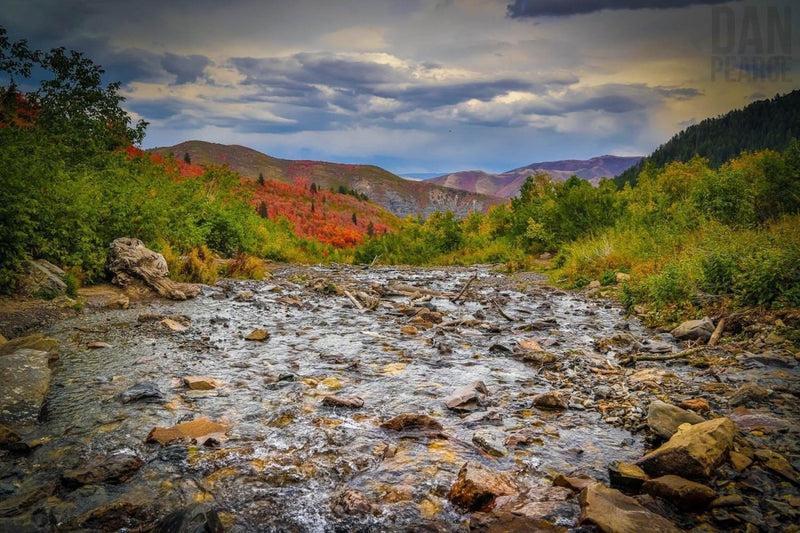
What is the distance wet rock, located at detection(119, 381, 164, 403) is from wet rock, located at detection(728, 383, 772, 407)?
613 centimetres

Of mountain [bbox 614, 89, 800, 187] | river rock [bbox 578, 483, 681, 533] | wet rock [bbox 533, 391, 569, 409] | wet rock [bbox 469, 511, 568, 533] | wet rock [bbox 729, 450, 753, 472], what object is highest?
mountain [bbox 614, 89, 800, 187]

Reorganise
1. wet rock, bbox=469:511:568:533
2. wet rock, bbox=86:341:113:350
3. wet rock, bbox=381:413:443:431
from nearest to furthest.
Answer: wet rock, bbox=469:511:568:533, wet rock, bbox=381:413:443:431, wet rock, bbox=86:341:113:350

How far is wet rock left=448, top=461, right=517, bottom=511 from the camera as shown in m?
3.05

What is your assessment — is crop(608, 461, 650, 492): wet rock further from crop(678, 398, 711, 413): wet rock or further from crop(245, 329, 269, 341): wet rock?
crop(245, 329, 269, 341): wet rock

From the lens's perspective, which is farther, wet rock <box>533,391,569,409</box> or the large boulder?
the large boulder

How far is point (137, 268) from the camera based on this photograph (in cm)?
1152

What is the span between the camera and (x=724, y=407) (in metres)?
4.47

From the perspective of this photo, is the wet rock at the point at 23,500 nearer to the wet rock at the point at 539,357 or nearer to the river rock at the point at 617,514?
the river rock at the point at 617,514

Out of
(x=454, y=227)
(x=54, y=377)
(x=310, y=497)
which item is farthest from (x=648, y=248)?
(x=454, y=227)

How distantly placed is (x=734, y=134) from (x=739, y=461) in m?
185

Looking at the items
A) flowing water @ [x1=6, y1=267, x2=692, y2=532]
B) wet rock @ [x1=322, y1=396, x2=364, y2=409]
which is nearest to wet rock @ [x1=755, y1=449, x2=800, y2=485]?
flowing water @ [x1=6, y1=267, x2=692, y2=532]

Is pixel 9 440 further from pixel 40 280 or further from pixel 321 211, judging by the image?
pixel 321 211

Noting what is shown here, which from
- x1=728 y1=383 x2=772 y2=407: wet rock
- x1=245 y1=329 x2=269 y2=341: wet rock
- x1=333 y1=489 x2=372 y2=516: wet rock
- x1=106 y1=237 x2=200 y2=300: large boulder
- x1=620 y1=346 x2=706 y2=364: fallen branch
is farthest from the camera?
x1=106 y1=237 x2=200 y2=300: large boulder

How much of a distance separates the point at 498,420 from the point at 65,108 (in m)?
31.6
